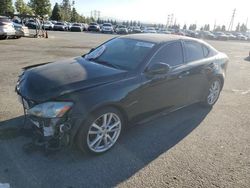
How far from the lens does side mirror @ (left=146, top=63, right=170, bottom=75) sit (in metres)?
3.89

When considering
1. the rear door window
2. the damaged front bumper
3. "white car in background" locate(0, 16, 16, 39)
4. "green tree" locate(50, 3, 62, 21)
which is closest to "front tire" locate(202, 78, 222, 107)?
the rear door window

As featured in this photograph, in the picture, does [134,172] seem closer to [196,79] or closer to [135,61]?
[135,61]

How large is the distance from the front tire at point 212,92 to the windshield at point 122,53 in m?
2.00

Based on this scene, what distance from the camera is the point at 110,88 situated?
11.3 ft

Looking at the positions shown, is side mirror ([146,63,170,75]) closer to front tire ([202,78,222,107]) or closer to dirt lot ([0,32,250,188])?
dirt lot ([0,32,250,188])

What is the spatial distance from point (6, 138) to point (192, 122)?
328 cm

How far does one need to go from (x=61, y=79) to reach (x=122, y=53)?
135 cm

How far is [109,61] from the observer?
4.29 m

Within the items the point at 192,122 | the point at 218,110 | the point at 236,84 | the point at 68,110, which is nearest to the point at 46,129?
the point at 68,110

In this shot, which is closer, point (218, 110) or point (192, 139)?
point (192, 139)

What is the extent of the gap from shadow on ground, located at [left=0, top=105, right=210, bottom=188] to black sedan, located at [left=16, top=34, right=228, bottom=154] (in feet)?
0.72

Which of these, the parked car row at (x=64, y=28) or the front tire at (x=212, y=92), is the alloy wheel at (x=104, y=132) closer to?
the front tire at (x=212, y=92)

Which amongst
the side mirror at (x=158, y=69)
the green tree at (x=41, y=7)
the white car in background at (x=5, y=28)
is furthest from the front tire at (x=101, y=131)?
the green tree at (x=41, y=7)

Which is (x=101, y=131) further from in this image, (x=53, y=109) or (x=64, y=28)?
(x=64, y=28)
